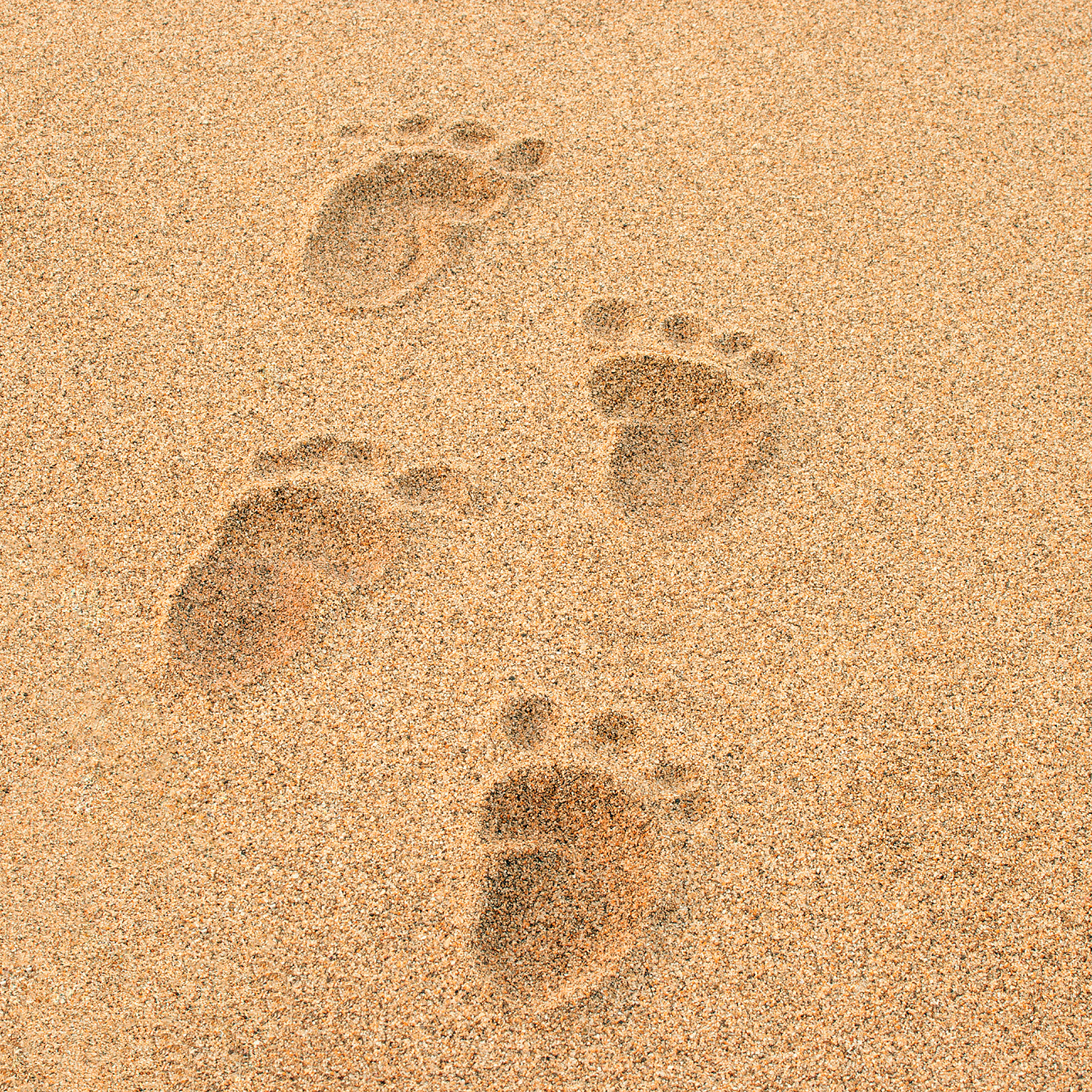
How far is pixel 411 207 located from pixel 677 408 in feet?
2.02

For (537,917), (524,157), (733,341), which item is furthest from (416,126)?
(537,917)

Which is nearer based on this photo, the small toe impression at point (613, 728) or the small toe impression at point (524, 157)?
the small toe impression at point (613, 728)

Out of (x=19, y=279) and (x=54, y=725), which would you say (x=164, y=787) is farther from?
(x=19, y=279)

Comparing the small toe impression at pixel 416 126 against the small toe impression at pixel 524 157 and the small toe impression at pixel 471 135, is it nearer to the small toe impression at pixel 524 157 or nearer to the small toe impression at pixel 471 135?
the small toe impression at pixel 471 135

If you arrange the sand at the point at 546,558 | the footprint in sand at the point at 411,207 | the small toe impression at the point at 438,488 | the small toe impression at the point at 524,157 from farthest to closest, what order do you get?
the small toe impression at the point at 524,157, the footprint in sand at the point at 411,207, the small toe impression at the point at 438,488, the sand at the point at 546,558

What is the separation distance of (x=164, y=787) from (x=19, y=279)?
0.97 metres

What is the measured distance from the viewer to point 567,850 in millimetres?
1264

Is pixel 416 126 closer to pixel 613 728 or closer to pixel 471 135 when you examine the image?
pixel 471 135

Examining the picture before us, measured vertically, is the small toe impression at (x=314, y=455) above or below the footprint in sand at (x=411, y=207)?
below

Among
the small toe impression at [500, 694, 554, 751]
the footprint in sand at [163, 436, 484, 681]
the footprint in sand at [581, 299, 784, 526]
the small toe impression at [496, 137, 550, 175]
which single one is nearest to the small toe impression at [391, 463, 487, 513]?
the footprint in sand at [163, 436, 484, 681]

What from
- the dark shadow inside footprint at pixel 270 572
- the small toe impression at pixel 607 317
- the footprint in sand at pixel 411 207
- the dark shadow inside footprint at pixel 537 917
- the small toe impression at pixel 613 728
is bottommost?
the dark shadow inside footprint at pixel 537 917

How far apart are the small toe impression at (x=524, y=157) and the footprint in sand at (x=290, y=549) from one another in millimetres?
659

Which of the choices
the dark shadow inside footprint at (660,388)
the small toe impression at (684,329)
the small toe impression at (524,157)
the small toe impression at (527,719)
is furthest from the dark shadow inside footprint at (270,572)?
the small toe impression at (524,157)

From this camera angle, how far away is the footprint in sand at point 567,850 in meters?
1.20
